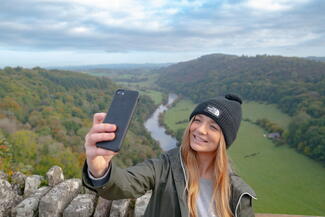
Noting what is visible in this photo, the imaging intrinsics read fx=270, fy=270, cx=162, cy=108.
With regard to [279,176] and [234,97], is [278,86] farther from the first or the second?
[234,97]

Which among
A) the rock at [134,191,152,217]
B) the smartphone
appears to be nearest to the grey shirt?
the rock at [134,191,152,217]

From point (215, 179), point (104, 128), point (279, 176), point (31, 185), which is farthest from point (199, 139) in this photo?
point (279, 176)

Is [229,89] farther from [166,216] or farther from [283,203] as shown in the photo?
[166,216]

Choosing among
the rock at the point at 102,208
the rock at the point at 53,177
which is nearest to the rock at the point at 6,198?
the rock at the point at 53,177

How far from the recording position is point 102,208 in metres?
2.95

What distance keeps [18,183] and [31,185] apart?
20 cm

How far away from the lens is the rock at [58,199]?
289 cm

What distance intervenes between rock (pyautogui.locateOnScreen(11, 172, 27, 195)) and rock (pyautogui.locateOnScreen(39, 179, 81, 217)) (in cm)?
62

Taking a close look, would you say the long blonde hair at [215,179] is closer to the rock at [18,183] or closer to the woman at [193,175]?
the woman at [193,175]

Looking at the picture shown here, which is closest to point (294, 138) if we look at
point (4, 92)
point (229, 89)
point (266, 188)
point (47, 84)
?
point (266, 188)

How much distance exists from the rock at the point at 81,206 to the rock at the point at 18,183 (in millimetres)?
902

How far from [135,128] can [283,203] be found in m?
34.4

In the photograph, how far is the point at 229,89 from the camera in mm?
93812

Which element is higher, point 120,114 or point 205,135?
point 120,114
